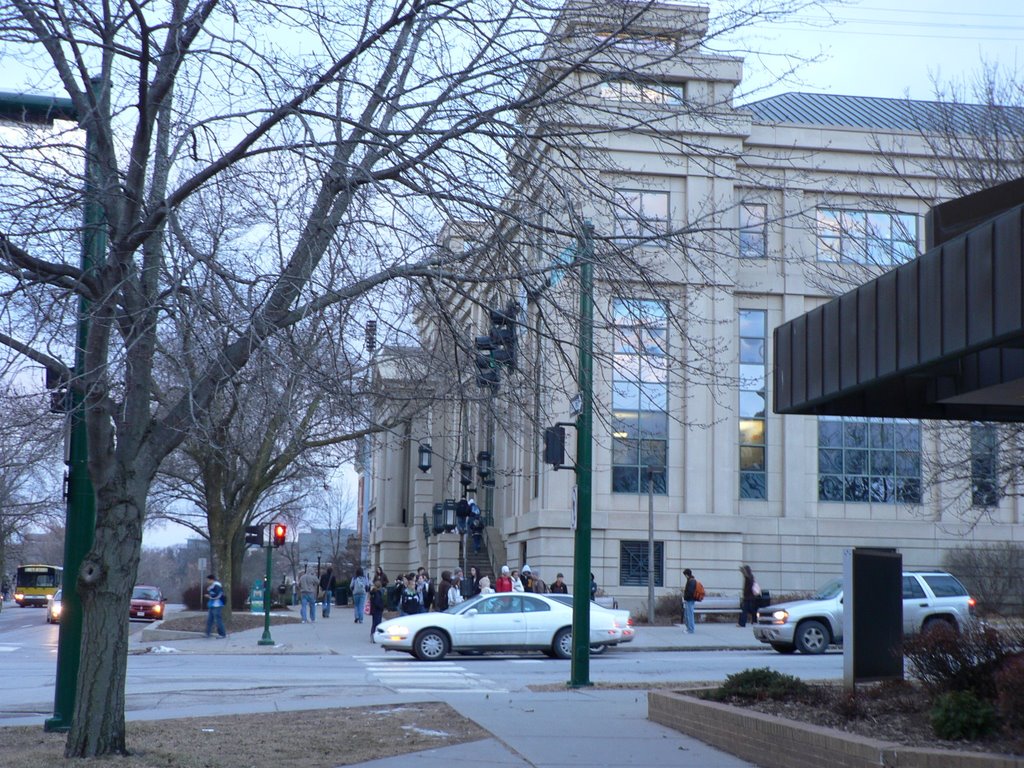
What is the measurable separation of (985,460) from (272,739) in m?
15.3

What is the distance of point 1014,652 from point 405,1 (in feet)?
22.5

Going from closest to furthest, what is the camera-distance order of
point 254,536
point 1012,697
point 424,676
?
1. point 1012,697
2. point 424,676
3. point 254,536

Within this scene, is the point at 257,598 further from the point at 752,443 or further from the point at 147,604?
the point at 752,443

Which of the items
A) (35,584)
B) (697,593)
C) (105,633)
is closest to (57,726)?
(105,633)

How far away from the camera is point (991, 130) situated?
18.4 metres

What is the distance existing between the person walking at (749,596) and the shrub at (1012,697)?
23586 millimetres

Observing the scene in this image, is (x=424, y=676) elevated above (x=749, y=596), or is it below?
below

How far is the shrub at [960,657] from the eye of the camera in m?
8.70

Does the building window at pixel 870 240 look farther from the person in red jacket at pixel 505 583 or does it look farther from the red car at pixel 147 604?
the red car at pixel 147 604

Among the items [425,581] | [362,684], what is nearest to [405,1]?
[362,684]

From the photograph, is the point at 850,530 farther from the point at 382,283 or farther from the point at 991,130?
the point at 382,283

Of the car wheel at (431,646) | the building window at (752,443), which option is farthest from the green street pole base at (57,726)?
the building window at (752,443)

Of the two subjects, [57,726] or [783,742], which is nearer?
[783,742]

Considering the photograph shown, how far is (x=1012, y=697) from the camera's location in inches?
299
